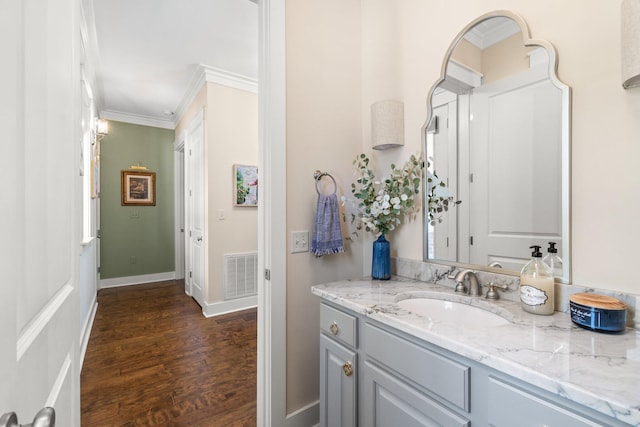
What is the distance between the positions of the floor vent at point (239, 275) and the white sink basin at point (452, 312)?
2732mm

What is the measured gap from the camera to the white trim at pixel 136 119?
15.3ft

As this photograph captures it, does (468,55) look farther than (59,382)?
Yes

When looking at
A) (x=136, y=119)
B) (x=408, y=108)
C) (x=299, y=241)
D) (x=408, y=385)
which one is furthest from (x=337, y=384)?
(x=136, y=119)

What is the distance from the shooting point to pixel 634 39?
0.85m

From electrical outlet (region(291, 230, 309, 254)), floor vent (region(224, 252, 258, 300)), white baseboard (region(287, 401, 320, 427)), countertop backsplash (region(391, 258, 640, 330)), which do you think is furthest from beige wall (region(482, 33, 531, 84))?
floor vent (region(224, 252, 258, 300))

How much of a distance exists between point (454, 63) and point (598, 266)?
1043mm

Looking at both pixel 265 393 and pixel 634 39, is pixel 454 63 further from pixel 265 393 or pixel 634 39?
pixel 265 393

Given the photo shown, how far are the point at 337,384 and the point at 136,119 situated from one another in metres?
5.30

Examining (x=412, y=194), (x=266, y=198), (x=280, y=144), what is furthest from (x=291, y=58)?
(x=412, y=194)

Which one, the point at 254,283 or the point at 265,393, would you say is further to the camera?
the point at 254,283

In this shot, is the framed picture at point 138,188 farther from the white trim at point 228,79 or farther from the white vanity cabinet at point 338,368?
the white vanity cabinet at point 338,368

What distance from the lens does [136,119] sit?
4.89 metres

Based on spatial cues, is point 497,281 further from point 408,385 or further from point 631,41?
point 631,41

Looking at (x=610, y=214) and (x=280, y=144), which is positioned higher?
(x=280, y=144)
